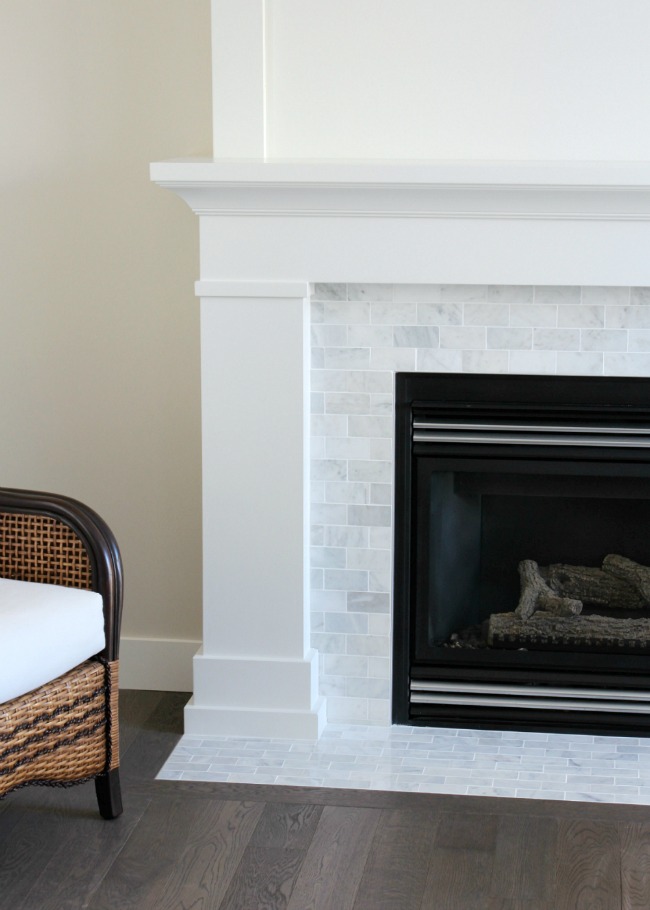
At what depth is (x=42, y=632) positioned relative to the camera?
208cm

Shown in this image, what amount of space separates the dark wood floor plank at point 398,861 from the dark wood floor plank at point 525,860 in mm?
139

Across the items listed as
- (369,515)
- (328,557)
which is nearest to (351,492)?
(369,515)

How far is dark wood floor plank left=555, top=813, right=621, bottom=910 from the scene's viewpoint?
2.02 m

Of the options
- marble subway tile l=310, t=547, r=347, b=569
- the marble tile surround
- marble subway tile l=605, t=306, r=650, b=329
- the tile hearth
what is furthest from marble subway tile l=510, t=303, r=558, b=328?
the tile hearth

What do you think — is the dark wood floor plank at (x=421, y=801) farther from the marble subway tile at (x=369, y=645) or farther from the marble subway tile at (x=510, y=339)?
the marble subway tile at (x=510, y=339)

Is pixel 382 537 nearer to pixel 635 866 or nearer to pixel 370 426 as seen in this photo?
pixel 370 426

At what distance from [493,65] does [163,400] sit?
46.0 inches

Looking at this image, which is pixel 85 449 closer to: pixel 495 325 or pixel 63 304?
pixel 63 304

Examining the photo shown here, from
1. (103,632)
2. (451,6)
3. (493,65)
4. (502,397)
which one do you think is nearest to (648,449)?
(502,397)

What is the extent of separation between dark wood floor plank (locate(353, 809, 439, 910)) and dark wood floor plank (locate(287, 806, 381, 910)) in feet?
0.06

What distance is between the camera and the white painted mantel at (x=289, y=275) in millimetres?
2406

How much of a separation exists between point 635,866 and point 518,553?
87 centimetres

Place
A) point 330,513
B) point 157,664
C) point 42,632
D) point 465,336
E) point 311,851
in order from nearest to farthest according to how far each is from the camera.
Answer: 1. point 42,632
2. point 311,851
3. point 465,336
4. point 330,513
5. point 157,664

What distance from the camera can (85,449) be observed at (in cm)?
299
